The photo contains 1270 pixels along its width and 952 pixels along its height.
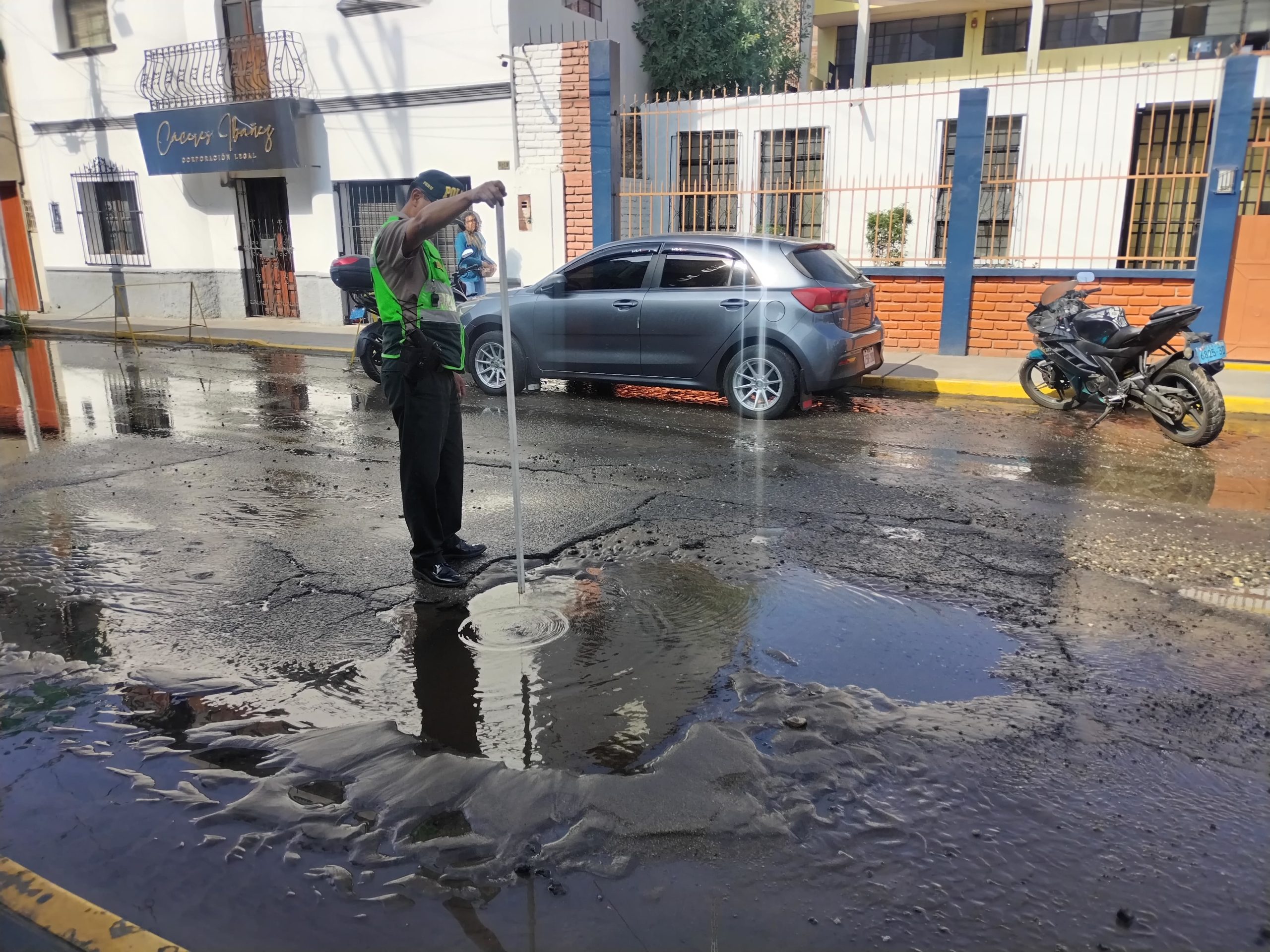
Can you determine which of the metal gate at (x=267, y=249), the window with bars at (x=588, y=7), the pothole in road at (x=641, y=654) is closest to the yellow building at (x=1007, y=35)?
the window with bars at (x=588, y=7)

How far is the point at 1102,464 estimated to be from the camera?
279 inches

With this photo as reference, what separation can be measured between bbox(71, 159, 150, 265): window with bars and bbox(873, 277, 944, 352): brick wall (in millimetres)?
14612

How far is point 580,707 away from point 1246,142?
11048mm

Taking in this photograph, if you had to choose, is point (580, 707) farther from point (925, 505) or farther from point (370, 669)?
point (925, 505)

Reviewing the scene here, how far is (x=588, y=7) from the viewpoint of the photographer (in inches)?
661

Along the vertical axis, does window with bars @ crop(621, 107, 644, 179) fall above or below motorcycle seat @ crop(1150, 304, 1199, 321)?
above

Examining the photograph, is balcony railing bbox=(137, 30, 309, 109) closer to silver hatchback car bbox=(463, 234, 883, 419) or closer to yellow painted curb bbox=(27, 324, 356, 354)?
yellow painted curb bbox=(27, 324, 356, 354)

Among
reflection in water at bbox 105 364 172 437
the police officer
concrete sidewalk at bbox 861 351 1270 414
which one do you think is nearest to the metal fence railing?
concrete sidewalk at bbox 861 351 1270 414

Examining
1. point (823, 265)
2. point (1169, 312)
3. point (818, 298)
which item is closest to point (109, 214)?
point (823, 265)

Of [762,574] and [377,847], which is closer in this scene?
[377,847]

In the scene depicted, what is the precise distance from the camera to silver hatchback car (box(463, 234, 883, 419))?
28.2 feet

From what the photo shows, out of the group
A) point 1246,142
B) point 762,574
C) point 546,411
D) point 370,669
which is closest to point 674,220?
point 546,411

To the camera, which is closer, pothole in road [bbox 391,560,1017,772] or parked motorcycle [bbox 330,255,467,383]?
pothole in road [bbox 391,560,1017,772]

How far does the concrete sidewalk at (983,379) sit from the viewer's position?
30.8ft
